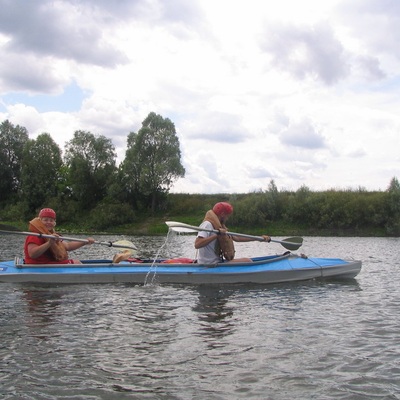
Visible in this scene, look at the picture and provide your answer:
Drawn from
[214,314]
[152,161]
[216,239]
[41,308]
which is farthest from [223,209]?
[152,161]

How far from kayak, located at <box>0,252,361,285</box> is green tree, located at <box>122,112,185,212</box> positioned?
43777 millimetres

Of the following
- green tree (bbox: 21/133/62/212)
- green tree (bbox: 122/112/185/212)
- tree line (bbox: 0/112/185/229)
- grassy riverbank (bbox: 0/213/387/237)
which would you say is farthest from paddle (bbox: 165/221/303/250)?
green tree (bbox: 21/133/62/212)

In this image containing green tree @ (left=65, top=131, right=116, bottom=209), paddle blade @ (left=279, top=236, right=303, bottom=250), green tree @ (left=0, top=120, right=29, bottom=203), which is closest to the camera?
paddle blade @ (left=279, top=236, right=303, bottom=250)

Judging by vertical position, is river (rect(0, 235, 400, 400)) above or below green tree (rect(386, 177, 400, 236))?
below

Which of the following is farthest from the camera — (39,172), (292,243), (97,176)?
(39,172)

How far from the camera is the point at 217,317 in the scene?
945cm

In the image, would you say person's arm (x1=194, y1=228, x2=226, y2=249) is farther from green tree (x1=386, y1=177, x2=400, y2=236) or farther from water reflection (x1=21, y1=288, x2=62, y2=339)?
green tree (x1=386, y1=177, x2=400, y2=236)

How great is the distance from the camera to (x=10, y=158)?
227ft

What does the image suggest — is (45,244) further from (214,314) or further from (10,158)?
(10,158)

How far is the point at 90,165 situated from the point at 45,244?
165 ft

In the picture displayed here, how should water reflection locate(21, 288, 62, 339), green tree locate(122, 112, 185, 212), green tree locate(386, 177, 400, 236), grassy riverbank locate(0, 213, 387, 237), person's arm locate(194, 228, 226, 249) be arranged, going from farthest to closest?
green tree locate(122, 112, 185, 212)
grassy riverbank locate(0, 213, 387, 237)
green tree locate(386, 177, 400, 236)
person's arm locate(194, 228, 226, 249)
water reflection locate(21, 288, 62, 339)

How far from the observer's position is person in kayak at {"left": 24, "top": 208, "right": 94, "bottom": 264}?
12.6 m

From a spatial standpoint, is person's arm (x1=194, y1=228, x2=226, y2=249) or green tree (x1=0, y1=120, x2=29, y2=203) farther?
green tree (x1=0, y1=120, x2=29, y2=203)

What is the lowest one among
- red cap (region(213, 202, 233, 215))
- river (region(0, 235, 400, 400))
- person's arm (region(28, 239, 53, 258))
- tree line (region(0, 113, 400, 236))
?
river (region(0, 235, 400, 400))
